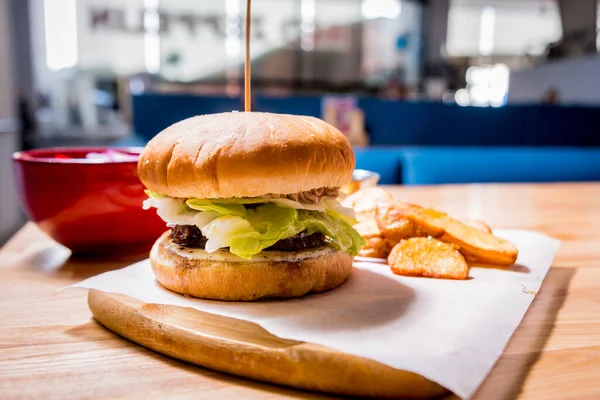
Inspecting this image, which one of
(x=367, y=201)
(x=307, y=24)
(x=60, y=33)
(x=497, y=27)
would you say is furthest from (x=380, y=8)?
(x=367, y=201)

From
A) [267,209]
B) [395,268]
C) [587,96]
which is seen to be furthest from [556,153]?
[587,96]

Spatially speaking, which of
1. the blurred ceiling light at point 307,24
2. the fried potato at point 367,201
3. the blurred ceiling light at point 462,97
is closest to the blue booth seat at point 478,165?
the fried potato at point 367,201

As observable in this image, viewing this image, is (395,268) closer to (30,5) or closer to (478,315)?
(478,315)

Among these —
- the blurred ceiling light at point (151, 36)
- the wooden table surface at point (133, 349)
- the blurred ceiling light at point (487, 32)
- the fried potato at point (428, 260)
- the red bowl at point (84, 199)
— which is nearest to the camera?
the wooden table surface at point (133, 349)

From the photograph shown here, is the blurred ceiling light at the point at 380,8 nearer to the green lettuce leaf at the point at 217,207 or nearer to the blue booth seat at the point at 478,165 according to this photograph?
the blue booth seat at the point at 478,165

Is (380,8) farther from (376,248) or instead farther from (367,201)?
(376,248)

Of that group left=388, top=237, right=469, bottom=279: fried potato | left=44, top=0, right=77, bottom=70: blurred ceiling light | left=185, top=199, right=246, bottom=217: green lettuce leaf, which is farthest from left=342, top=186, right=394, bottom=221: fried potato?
left=44, top=0, right=77, bottom=70: blurred ceiling light
